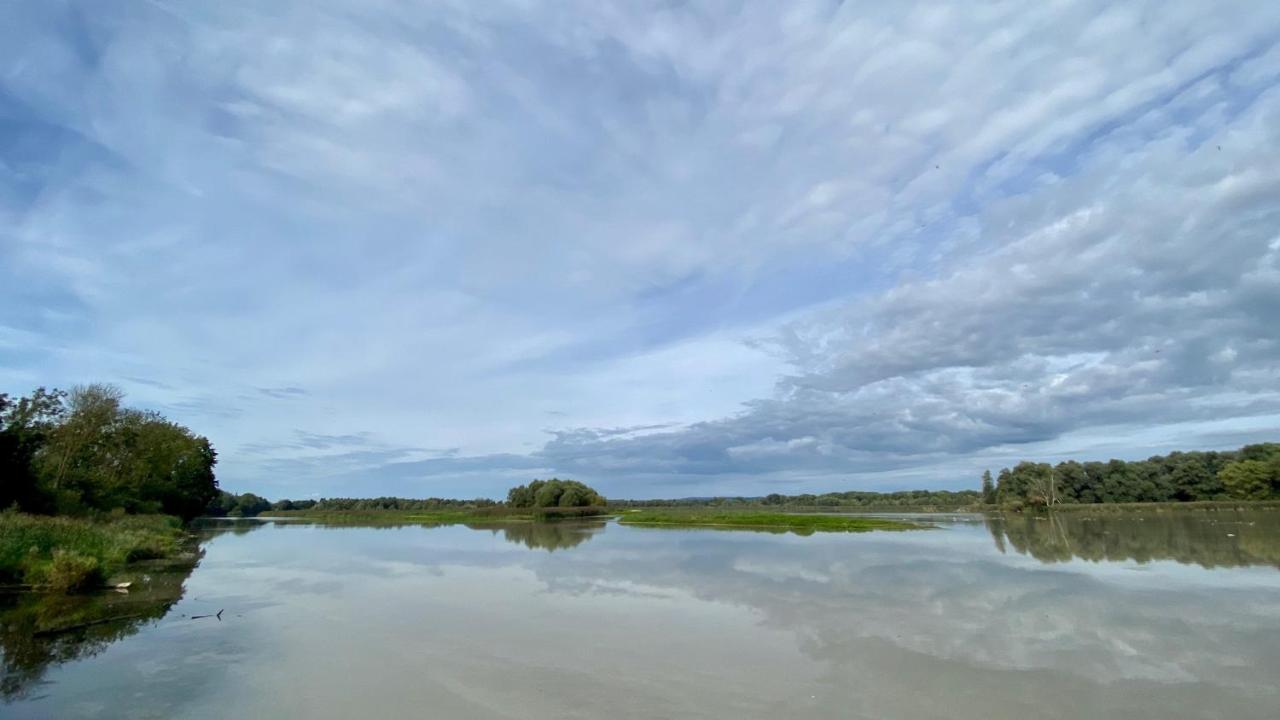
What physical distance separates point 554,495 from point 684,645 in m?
90.5

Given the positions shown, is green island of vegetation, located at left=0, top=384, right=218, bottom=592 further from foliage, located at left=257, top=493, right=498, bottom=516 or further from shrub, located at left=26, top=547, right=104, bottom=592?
foliage, located at left=257, top=493, right=498, bottom=516

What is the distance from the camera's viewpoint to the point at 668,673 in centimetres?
1023

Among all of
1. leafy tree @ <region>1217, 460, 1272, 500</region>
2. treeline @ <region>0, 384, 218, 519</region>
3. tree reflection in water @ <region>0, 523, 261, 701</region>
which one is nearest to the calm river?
tree reflection in water @ <region>0, 523, 261, 701</region>

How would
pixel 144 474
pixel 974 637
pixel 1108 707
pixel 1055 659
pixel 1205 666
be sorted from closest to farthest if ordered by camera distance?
pixel 1108 707 < pixel 1205 666 < pixel 1055 659 < pixel 974 637 < pixel 144 474

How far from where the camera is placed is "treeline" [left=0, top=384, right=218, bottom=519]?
2802cm

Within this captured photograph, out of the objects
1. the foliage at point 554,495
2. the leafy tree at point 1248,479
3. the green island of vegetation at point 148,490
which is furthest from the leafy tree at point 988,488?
the foliage at point 554,495

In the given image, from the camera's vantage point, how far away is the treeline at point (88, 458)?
1103 inches

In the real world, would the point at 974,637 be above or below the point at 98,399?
below

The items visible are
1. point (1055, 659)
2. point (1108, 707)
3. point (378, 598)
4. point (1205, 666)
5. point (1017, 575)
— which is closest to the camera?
point (1108, 707)

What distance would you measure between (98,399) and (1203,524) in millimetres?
72041

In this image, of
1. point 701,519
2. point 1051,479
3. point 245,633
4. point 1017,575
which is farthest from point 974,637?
point 1051,479

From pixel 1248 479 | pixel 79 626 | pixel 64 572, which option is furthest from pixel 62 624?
pixel 1248 479

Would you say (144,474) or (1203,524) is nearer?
(1203,524)

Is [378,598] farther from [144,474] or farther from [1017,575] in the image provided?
[144,474]
